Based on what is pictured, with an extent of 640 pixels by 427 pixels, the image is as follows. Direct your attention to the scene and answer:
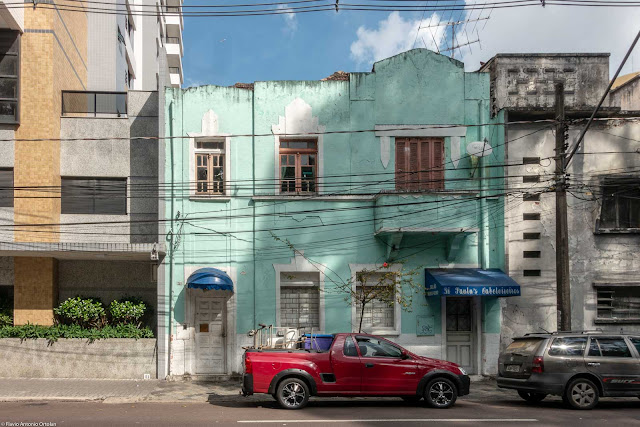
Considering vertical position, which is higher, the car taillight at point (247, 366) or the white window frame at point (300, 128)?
the white window frame at point (300, 128)

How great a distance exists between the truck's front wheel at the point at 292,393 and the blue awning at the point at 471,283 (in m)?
5.56

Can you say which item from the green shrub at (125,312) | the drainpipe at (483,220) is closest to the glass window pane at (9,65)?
the green shrub at (125,312)

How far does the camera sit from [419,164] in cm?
1892

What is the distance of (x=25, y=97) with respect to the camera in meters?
18.5

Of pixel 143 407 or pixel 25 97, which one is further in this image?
pixel 25 97

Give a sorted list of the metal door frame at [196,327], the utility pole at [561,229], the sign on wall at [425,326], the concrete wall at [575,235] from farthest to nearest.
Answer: the concrete wall at [575,235]
the sign on wall at [425,326]
the metal door frame at [196,327]
the utility pole at [561,229]

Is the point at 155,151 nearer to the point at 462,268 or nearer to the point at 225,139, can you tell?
the point at 225,139

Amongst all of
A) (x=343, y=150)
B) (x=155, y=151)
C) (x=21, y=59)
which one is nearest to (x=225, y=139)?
(x=155, y=151)

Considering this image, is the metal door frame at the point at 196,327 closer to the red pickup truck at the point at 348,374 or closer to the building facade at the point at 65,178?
the building facade at the point at 65,178

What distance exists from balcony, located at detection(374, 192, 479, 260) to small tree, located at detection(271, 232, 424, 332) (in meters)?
1.01

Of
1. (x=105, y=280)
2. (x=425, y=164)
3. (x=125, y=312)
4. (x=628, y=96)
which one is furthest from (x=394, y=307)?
(x=628, y=96)

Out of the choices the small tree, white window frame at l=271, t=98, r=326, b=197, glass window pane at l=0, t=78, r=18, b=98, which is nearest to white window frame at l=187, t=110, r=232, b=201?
white window frame at l=271, t=98, r=326, b=197

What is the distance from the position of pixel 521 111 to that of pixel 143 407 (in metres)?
12.7

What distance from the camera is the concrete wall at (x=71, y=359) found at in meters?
17.5
